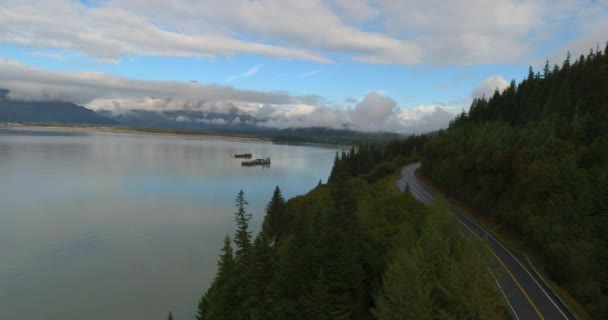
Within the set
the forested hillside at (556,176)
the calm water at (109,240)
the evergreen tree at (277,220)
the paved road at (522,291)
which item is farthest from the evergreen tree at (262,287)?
the evergreen tree at (277,220)

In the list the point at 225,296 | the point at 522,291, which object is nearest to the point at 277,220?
the point at 225,296

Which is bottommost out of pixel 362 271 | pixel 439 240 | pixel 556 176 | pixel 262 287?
pixel 262 287

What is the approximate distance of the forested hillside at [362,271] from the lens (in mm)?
21531

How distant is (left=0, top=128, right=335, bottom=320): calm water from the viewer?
42094 mm

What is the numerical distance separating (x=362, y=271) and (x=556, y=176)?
3125cm

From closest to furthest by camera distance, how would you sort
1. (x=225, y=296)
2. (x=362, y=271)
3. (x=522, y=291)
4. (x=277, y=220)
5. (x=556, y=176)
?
(x=225, y=296), (x=522, y=291), (x=362, y=271), (x=556, y=176), (x=277, y=220)

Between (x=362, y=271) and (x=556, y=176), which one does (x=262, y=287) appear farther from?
(x=556, y=176)

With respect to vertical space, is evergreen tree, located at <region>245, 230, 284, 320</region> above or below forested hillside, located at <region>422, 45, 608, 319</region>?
below

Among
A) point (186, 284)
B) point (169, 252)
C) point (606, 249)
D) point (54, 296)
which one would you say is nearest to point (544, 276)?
point (606, 249)

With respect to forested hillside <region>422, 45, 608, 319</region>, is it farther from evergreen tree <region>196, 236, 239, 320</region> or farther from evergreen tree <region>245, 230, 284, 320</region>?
evergreen tree <region>196, 236, 239, 320</region>

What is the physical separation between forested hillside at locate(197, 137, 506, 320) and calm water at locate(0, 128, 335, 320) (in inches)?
451

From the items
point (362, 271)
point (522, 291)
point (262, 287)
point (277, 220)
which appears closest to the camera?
point (262, 287)

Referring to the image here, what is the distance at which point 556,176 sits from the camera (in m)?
47.2

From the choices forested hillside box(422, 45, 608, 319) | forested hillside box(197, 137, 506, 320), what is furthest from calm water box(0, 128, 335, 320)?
forested hillside box(422, 45, 608, 319)
